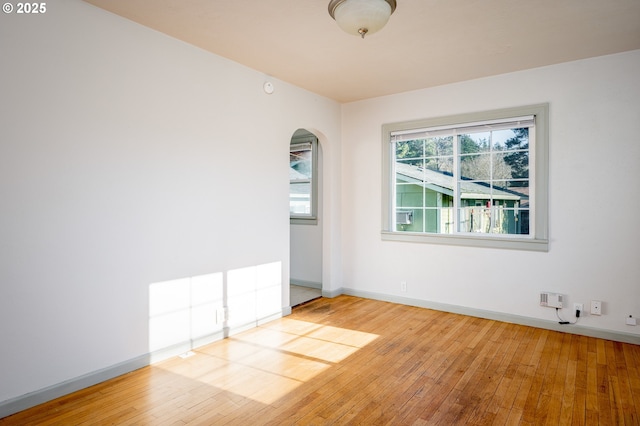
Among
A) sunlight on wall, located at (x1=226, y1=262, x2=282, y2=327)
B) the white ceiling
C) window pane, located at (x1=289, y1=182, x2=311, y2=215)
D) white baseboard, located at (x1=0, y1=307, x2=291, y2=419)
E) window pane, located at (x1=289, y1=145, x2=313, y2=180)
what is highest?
the white ceiling

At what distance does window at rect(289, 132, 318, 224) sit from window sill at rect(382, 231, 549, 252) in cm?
130

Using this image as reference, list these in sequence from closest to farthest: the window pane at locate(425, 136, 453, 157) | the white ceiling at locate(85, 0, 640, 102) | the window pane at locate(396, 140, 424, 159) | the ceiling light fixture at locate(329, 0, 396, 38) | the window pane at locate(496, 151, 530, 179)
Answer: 1. the ceiling light fixture at locate(329, 0, 396, 38)
2. the white ceiling at locate(85, 0, 640, 102)
3. the window pane at locate(496, 151, 530, 179)
4. the window pane at locate(425, 136, 453, 157)
5. the window pane at locate(396, 140, 424, 159)

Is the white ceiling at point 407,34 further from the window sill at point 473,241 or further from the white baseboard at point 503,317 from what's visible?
the white baseboard at point 503,317

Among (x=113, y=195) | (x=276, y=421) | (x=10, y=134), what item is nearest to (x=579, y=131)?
(x=276, y=421)

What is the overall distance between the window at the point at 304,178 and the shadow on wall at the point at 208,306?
1.59 meters

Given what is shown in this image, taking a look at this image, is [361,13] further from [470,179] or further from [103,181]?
[470,179]

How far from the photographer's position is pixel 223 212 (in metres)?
3.65

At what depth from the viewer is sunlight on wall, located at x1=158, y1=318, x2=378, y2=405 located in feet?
8.91

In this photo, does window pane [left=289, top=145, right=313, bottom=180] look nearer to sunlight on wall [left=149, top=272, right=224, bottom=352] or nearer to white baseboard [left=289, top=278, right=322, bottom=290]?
white baseboard [left=289, top=278, right=322, bottom=290]

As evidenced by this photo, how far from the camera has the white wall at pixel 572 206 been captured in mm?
3512

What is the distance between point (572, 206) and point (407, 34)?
2.39 metres

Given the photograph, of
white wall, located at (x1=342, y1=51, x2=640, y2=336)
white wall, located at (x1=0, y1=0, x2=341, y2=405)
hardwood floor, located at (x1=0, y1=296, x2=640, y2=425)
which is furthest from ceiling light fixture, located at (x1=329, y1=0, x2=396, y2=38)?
hardwood floor, located at (x1=0, y1=296, x2=640, y2=425)

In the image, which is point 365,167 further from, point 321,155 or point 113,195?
point 113,195

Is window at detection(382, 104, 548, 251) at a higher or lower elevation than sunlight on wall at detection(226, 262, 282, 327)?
higher
